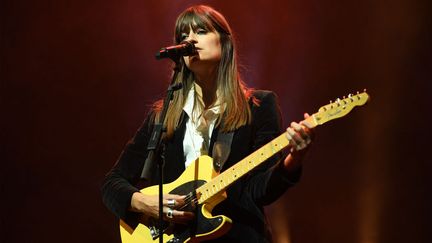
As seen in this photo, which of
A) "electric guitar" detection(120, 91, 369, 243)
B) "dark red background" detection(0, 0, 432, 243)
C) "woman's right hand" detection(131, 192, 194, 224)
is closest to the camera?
"electric guitar" detection(120, 91, 369, 243)

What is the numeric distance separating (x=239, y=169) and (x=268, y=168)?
0.22 meters

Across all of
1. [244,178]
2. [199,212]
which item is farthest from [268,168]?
[199,212]

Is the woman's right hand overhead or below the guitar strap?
below

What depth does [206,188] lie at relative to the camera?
2.28 meters

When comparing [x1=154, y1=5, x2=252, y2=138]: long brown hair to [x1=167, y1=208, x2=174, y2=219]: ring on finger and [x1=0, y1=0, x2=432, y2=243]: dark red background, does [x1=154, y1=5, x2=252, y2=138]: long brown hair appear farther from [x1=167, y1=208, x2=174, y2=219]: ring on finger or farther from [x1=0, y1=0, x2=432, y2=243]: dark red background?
[x1=0, y1=0, x2=432, y2=243]: dark red background

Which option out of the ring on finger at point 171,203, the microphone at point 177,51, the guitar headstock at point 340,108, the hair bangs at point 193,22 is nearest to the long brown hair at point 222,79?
the hair bangs at point 193,22

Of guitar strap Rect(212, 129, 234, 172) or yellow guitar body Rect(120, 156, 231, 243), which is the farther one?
guitar strap Rect(212, 129, 234, 172)

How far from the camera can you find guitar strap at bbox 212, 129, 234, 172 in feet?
7.70

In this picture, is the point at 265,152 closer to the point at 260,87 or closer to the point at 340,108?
the point at 340,108

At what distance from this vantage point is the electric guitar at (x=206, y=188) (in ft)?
6.98

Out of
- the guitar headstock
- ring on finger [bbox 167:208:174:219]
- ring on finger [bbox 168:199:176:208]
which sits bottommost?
ring on finger [bbox 167:208:174:219]

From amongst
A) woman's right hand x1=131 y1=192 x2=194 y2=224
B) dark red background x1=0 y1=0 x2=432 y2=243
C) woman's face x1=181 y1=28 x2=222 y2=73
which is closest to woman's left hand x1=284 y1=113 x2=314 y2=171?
woman's right hand x1=131 y1=192 x2=194 y2=224

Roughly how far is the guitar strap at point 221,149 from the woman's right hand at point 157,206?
0.19 meters

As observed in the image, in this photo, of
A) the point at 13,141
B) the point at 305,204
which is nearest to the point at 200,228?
the point at 305,204
